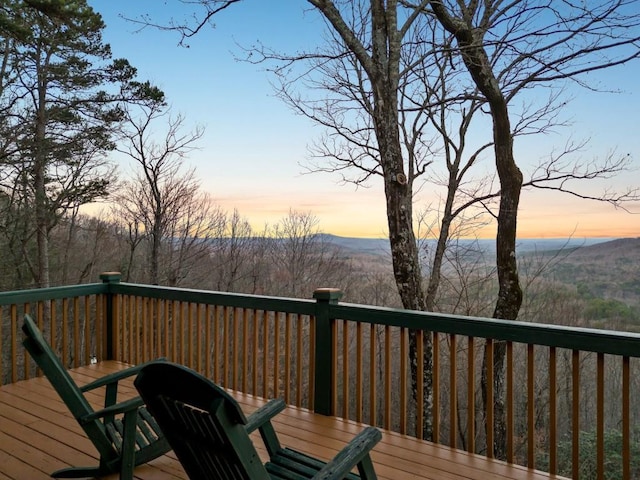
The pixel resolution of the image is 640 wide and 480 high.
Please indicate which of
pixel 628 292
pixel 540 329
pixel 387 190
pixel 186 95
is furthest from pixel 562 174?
pixel 186 95

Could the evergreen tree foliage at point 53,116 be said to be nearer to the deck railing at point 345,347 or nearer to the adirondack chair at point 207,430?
the deck railing at point 345,347

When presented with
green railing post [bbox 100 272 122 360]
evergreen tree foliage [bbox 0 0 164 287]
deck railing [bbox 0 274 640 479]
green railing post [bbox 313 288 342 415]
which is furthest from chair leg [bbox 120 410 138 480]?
evergreen tree foliage [bbox 0 0 164 287]

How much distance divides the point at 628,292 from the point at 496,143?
354 centimetres

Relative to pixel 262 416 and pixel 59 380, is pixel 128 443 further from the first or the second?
pixel 262 416

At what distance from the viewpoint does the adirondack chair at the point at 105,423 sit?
2.19 meters

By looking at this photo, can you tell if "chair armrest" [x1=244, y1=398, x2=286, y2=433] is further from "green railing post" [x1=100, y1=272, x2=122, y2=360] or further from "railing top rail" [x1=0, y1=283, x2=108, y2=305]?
"green railing post" [x1=100, y1=272, x2=122, y2=360]

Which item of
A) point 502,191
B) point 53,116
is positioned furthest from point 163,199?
point 502,191

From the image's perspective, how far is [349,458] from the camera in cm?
163

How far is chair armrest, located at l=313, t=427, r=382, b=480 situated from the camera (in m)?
1.56

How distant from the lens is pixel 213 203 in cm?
1457

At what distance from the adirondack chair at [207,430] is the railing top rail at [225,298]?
185 centimetres

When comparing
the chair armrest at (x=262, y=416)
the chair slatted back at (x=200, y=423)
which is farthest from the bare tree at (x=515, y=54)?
the chair slatted back at (x=200, y=423)

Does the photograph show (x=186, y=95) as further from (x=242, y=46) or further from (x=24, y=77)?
(x=242, y=46)

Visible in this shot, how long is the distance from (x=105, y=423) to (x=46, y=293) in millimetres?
2307
